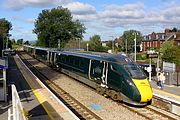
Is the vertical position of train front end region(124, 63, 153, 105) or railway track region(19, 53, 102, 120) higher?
train front end region(124, 63, 153, 105)

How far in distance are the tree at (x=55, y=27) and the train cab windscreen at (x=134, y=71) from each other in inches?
3078

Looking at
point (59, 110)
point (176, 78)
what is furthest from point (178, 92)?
point (59, 110)

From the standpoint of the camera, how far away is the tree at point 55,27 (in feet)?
323

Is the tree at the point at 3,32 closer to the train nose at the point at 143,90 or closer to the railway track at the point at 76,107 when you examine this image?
the railway track at the point at 76,107

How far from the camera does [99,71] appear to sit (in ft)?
66.5

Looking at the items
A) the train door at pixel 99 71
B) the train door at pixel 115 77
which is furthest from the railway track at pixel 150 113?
the train door at pixel 99 71

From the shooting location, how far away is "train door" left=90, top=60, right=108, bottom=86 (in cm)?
1921

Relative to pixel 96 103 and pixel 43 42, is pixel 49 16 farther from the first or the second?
pixel 96 103

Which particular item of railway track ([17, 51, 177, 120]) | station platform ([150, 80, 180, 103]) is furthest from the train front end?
station platform ([150, 80, 180, 103])

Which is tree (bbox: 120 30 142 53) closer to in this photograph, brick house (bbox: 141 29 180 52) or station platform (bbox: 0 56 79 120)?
brick house (bbox: 141 29 180 52)

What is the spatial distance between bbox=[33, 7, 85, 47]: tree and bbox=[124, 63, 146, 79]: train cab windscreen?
78.2 m

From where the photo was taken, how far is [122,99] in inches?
678

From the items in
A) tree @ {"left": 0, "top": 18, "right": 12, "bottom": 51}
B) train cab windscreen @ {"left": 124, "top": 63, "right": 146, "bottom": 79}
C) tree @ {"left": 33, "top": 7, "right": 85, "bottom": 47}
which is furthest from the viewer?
tree @ {"left": 33, "top": 7, "right": 85, "bottom": 47}

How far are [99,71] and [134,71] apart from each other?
3.46 metres
